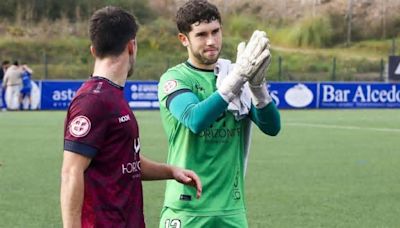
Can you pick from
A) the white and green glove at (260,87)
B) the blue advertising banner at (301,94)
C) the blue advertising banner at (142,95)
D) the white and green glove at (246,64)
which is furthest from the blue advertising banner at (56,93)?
the white and green glove at (246,64)

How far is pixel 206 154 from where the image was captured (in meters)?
5.35

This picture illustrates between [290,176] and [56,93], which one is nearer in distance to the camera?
[290,176]

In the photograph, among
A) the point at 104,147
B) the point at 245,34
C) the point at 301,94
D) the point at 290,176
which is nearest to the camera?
the point at 104,147

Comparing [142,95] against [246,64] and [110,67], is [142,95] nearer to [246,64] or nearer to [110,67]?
[246,64]

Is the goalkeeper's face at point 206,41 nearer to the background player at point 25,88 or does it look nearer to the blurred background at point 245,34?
the background player at point 25,88

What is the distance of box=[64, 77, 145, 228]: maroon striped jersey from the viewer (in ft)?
14.2

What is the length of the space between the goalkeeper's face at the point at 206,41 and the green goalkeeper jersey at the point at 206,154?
0.10 meters

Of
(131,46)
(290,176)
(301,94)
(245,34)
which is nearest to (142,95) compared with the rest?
(301,94)

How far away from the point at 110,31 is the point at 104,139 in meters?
0.48

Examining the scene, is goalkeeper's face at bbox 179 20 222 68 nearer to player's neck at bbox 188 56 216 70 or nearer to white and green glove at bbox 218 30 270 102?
player's neck at bbox 188 56 216 70

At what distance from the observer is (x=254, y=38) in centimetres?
491

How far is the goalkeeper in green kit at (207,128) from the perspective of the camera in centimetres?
532

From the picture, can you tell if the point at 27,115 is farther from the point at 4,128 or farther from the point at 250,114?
the point at 250,114

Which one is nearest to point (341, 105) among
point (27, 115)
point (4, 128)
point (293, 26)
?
point (27, 115)
